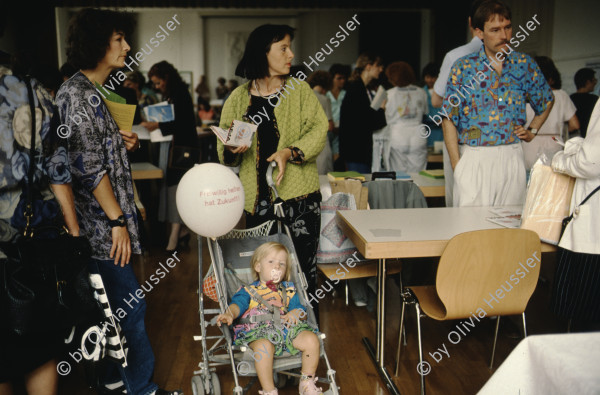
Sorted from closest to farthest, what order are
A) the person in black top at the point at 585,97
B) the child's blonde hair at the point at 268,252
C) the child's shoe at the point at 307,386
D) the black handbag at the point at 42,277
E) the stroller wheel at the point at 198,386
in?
the black handbag at the point at 42,277 < the child's shoe at the point at 307,386 < the stroller wheel at the point at 198,386 < the child's blonde hair at the point at 268,252 < the person in black top at the point at 585,97

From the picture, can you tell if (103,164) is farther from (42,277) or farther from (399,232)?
(399,232)

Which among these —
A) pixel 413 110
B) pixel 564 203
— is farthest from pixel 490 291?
pixel 413 110

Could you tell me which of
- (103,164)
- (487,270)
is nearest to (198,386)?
(103,164)

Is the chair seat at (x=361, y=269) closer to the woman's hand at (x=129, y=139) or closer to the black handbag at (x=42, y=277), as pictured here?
the woman's hand at (x=129, y=139)

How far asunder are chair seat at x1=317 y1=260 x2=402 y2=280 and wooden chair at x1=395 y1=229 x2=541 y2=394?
703mm

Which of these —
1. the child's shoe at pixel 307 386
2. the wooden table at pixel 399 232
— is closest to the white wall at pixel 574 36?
the wooden table at pixel 399 232

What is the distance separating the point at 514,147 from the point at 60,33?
10.2 meters

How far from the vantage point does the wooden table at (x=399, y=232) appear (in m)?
2.17

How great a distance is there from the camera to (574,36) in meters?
5.85

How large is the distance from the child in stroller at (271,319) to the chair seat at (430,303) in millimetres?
549

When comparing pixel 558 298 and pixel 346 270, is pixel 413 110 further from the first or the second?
pixel 558 298

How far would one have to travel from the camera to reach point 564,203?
7.39ft

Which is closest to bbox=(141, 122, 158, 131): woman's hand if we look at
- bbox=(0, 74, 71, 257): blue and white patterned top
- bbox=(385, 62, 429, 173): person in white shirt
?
bbox=(385, 62, 429, 173): person in white shirt

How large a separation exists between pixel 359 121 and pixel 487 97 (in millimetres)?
2173
